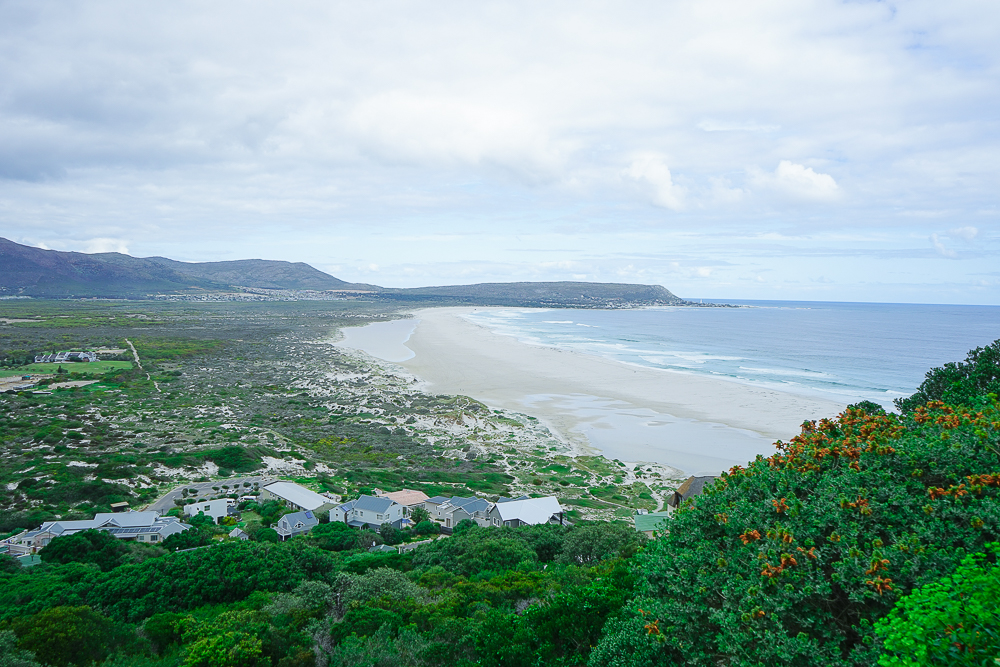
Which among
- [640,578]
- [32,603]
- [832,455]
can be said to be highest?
[832,455]

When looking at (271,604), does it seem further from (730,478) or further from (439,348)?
(439,348)

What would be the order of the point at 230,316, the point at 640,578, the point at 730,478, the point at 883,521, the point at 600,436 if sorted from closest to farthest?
1. the point at 883,521
2. the point at 640,578
3. the point at 730,478
4. the point at 600,436
5. the point at 230,316

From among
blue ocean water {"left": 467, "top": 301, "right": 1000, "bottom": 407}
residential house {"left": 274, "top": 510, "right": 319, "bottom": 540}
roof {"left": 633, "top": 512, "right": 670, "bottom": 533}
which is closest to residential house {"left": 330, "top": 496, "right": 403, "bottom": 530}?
residential house {"left": 274, "top": 510, "right": 319, "bottom": 540}

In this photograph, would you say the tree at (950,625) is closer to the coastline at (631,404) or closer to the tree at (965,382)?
the tree at (965,382)

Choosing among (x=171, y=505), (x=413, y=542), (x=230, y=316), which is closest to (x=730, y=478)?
(x=413, y=542)

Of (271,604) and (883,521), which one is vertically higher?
(883,521)

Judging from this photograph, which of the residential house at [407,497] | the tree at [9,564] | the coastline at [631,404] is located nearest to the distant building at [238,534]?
the residential house at [407,497]

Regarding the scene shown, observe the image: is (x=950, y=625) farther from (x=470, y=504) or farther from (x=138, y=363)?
(x=138, y=363)
